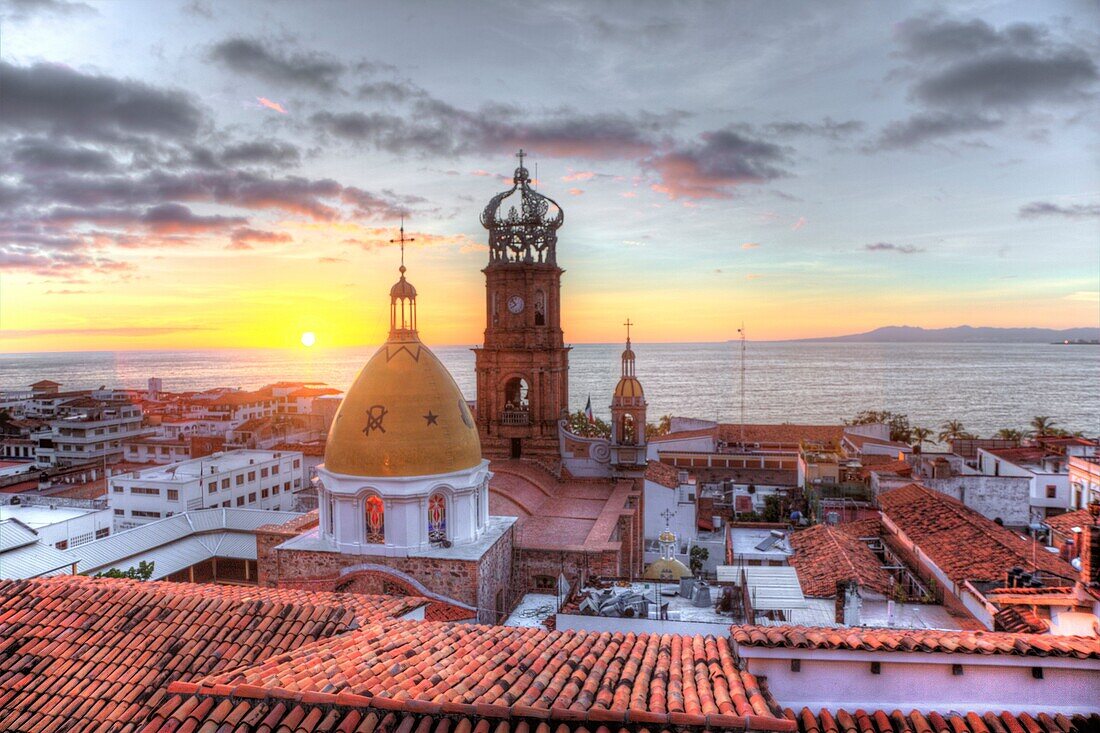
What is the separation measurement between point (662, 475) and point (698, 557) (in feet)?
23.6

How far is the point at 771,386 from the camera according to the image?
518 ft

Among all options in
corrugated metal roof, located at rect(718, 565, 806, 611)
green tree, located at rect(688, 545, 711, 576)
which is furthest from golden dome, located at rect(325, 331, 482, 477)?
green tree, located at rect(688, 545, 711, 576)

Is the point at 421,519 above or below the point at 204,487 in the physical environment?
above

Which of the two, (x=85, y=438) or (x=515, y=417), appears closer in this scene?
(x=515, y=417)

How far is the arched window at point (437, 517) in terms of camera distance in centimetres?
1794

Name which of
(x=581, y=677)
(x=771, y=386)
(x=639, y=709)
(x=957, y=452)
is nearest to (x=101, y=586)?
(x=581, y=677)

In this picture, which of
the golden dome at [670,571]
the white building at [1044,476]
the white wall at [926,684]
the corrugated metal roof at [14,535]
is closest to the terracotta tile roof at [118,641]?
the white wall at [926,684]

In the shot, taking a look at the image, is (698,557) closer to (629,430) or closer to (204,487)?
(629,430)

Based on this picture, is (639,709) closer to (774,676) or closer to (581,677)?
(581,677)

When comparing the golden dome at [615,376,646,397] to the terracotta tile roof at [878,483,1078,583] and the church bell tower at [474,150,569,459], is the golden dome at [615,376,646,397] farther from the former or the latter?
A: the terracotta tile roof at [878,483,1078,583]

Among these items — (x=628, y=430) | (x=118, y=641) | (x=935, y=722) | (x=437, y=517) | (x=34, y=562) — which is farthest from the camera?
(x=628, y=430)

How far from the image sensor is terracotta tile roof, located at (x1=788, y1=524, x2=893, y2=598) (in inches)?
631

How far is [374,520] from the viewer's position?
58.9ft

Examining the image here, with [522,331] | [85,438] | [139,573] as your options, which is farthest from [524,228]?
[85,438]
